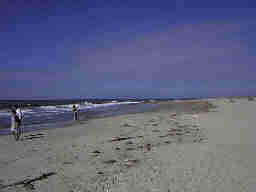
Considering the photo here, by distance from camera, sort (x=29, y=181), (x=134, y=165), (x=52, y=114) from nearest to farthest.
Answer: (x=29, y=181) → (x=134, y=165) → (x=52, y=114)

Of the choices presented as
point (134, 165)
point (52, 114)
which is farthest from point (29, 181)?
point (52, 114)

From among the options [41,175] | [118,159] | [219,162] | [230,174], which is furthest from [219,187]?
[41,175]

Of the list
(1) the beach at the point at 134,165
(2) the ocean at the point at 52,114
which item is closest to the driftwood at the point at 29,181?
(1) the beach at the point at 134,165

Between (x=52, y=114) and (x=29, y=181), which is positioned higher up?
(x=29, y=181)

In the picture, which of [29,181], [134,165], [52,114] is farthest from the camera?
[52,114]

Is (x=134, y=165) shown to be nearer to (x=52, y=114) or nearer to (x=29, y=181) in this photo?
(x=29, y=181)

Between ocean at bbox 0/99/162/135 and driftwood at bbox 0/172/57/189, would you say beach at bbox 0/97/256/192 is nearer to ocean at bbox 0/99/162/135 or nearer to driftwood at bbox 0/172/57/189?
driftwood at bbox 0/172/57/189

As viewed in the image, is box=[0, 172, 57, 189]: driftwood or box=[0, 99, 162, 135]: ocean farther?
box=[0, 99, 162, 135]: ocean

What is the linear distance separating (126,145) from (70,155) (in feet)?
8.40

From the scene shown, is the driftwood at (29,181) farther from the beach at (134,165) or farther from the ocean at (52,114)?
the ocean at (52,114)

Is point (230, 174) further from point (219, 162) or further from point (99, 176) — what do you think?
point (99, 176)

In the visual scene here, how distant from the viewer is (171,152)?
27.7 feet

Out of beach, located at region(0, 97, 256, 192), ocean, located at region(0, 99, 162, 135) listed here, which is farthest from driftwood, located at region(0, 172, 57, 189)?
ocean, located at region(0, 99, 162, 135)

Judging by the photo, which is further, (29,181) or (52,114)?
(52,114)
